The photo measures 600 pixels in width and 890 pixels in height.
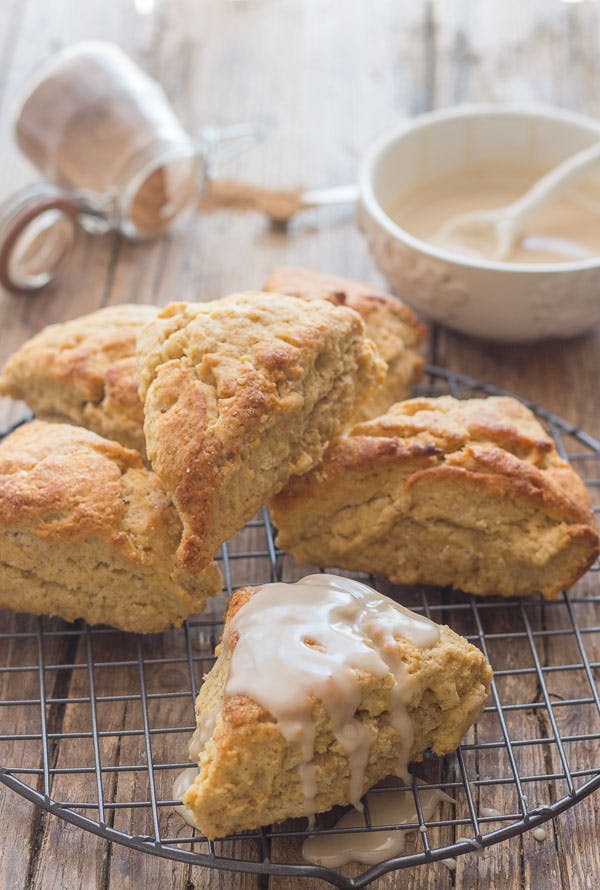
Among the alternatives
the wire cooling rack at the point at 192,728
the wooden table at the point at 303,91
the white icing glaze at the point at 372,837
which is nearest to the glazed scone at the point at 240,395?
the wire cooling rack at the point at 192,728

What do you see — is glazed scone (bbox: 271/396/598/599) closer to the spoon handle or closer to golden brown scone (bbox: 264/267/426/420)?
golden brown scone (bbox: 264/267/426/420)

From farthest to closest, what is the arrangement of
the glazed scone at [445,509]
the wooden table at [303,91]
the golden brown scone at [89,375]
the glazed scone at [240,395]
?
the wooden table at [303,91]
the golden brown scone at [89,375]
the glazed scone at [445,509]
the glazed scone at [240,395]

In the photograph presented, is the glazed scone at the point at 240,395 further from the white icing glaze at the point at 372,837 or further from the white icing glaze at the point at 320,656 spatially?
the white icing glaze at the point at 372,837

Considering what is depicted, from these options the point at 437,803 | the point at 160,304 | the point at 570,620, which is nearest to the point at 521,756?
the point at 437,803

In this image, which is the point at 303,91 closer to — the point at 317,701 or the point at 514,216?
the point at 514,216

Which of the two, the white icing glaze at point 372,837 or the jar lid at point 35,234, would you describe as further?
the jar lid at point 35,234

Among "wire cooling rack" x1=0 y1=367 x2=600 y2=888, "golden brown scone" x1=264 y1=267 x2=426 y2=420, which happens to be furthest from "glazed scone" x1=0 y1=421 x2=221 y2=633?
"golden brown scone" x1=264 y1=267 x2=426 y2=420

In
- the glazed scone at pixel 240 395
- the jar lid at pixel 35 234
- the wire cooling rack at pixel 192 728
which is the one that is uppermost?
the glazed scone at pixel 240 395

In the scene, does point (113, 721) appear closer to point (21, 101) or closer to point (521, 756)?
point (521, 756)
